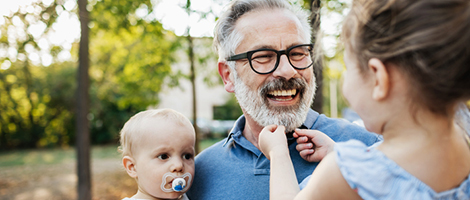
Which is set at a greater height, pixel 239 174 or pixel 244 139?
pixel 244 139

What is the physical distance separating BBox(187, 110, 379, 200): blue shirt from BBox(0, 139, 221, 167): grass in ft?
49.1

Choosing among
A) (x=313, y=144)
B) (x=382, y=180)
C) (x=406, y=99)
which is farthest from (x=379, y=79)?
(x=313, y=144)

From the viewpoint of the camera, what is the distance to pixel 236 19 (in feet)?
7.51

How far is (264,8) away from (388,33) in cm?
134

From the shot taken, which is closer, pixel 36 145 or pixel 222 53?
pixel 222 53

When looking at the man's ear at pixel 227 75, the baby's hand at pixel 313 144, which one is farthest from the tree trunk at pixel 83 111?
the baby's hand at pixel 313 144

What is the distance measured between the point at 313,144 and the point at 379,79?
86cm

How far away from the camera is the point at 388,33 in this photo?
94 centimetres

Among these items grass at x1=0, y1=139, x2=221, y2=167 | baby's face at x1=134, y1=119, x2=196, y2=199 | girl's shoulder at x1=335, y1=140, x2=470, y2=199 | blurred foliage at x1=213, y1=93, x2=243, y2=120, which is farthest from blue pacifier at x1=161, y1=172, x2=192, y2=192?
blurred foliage at x1=213, y1=93, x2=243, y2=120

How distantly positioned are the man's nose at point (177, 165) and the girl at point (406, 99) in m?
0.97

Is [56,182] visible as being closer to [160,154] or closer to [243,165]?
[160,154]

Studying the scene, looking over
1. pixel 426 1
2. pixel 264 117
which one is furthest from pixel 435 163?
pixel 264 117

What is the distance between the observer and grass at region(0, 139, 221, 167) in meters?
16.0

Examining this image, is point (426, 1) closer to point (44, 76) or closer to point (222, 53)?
point (222, 53)
